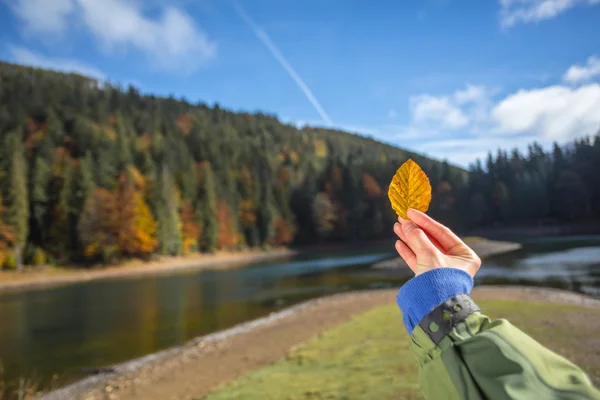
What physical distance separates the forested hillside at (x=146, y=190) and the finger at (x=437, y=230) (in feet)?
176

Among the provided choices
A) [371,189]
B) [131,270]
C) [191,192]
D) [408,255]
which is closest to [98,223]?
[131,270]

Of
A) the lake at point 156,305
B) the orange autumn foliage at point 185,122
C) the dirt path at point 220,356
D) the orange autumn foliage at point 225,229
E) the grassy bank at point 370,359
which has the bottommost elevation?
the lake at point 156,305

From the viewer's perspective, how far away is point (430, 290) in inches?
40.6

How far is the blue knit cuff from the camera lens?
1012 millimetres

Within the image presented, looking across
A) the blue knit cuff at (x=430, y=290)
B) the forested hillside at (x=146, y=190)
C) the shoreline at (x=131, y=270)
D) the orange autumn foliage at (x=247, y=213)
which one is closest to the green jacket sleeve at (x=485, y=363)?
the blue knit cuff at (x=430, y=290)

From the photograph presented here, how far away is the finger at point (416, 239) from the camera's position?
43.6 inches

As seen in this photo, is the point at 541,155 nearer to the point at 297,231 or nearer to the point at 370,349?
the point at 297,231

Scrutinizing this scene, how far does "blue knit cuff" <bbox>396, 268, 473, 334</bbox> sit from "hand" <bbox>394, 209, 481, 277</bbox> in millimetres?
40

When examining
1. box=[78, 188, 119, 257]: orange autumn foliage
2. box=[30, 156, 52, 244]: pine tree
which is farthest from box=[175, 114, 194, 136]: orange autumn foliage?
box=[78, 188, 119, 257]: orange autumn foliage

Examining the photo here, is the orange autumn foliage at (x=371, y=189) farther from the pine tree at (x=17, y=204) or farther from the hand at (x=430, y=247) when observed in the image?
the hand at (x=430, y=247)

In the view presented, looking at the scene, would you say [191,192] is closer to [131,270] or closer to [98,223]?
[98,223]

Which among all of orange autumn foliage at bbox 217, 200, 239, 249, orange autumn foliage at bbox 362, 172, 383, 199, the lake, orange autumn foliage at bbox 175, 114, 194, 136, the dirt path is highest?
orange autumn foliage at bbox 175, 114, 194, 136

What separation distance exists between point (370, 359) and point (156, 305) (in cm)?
Result: 1837

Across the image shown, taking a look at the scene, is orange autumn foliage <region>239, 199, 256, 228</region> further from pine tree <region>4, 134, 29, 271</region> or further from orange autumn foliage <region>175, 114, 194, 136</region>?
orange autumn foliage <region>175, 114, 194, 136</region>
